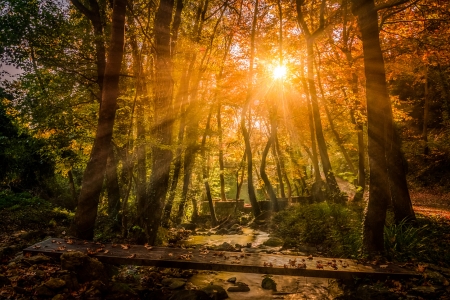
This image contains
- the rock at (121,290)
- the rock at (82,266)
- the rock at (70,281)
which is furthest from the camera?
the rock at (121,290)

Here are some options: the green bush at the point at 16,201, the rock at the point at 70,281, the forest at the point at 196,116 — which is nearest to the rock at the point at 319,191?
the forest at the point at 196,116

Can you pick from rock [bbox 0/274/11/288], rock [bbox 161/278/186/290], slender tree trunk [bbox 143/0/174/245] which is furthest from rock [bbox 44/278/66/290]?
slender tree trunk [bbox 143/0/174/245]

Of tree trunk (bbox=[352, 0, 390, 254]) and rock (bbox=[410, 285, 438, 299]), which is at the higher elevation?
tree trunk (bbox=[352, 0, 390, 254])

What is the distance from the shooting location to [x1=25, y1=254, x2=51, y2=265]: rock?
5.68 meters

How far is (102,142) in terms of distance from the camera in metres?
7.79

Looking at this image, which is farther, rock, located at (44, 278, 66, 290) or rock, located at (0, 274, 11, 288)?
rock, located at (44, 278, 66, 290)

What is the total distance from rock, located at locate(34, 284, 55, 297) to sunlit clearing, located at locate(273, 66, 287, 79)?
16.3 meters

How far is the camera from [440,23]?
1150cm

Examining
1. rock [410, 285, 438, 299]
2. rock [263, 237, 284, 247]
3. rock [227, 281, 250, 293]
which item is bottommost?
rock [227, 281, 250, 293]

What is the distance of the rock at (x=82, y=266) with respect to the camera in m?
5.46

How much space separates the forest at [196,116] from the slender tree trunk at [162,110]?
0.04 metres

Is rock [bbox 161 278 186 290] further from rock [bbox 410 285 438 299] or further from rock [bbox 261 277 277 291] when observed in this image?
rock [bbox 410 285 438 299]

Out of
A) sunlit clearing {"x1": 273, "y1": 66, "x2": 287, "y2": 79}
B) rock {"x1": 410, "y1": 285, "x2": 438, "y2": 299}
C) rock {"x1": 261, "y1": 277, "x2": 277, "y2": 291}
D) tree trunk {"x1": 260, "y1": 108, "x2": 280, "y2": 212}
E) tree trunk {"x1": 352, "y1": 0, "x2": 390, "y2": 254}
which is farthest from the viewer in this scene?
tree trunk {"x1": 260, "y1": 108, "x2": 280, "y2": 212}

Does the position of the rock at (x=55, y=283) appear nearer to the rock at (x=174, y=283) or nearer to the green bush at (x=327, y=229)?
the rock at (x=174, y=283)
